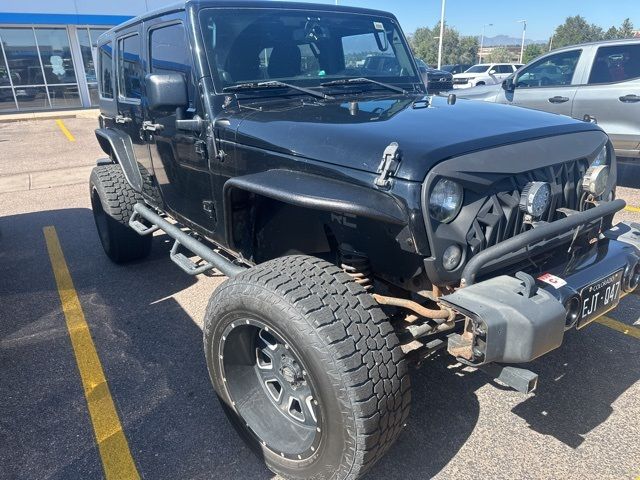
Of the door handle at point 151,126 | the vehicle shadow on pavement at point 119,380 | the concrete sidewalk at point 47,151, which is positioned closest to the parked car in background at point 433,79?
the door handle at point 151,126

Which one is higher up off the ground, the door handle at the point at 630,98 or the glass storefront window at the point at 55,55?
the glass storefront window at the point at 55,55

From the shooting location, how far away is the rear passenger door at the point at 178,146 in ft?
10.0

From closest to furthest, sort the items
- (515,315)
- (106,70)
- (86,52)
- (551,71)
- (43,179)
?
(515,315) → (106,70) → (551,71) → (43,179) → (86,52)

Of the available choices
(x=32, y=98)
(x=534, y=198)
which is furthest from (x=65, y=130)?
(x=534, y=198)

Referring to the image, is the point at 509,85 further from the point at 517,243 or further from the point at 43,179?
the point at 43,179

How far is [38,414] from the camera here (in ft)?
9.27

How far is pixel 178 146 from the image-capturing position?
3328 mm

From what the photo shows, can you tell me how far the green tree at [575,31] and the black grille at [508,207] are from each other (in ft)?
243

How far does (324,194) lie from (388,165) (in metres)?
0.30

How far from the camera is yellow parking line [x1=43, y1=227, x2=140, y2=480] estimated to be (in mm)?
2457

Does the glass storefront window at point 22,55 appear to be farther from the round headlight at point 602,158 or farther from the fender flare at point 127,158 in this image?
the round headlight at point 602,158

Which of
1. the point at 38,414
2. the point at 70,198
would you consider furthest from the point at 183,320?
the point at 70,198

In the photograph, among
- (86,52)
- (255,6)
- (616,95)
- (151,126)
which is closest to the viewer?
(255,6)

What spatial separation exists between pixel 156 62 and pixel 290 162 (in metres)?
1.77
